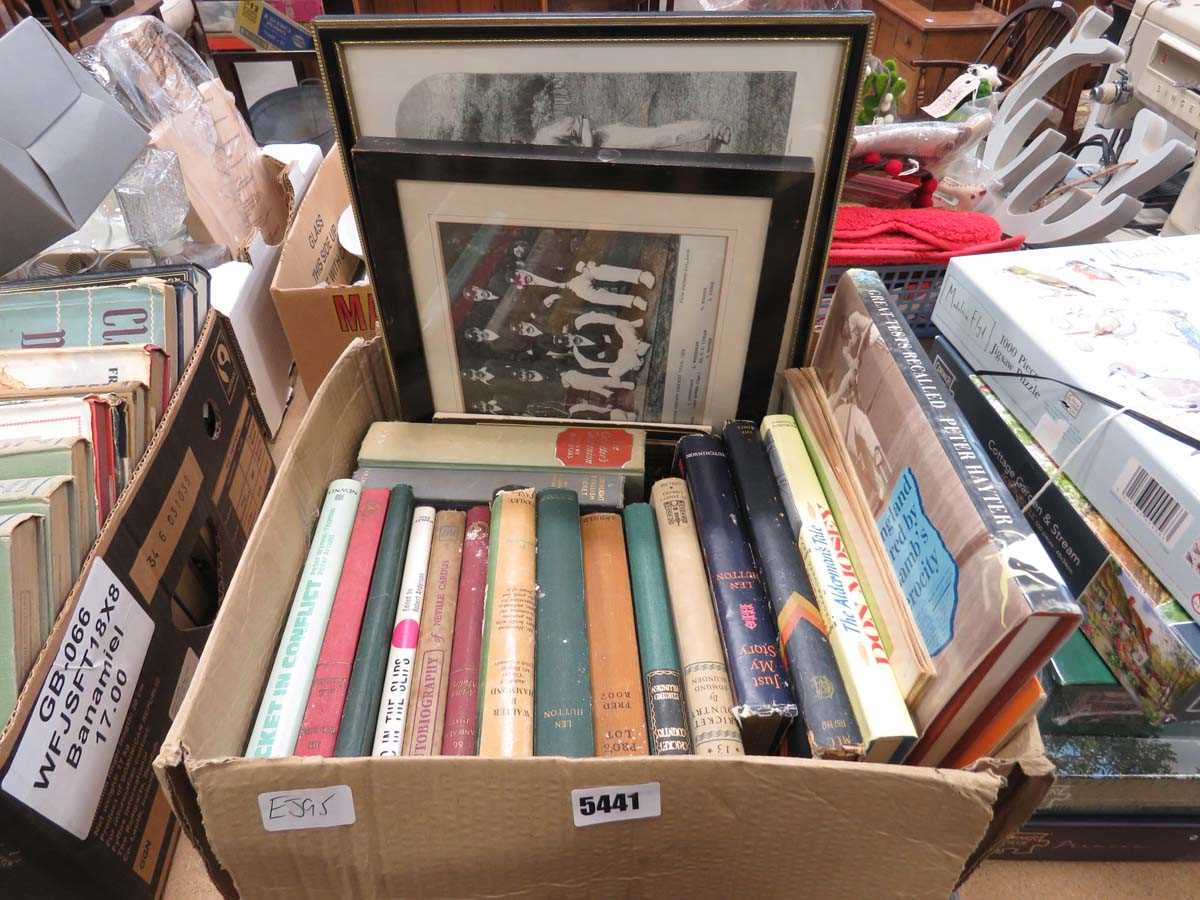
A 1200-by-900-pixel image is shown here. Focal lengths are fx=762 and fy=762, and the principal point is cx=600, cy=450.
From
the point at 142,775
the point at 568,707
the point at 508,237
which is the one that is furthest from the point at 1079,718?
the point at 142,775

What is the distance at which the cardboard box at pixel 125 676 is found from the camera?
0.67 meters

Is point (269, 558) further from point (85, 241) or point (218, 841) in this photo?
point (85, 241)

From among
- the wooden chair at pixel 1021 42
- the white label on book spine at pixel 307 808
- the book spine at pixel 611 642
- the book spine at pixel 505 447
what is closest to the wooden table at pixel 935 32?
the wooden chair at pixel 1021 42

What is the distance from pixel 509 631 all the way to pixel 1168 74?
1.30 metres

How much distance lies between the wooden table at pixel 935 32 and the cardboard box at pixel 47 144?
2.09m

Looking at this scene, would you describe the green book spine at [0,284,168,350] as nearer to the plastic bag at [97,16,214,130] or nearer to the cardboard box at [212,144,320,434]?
the cardboard box at [212,144,320,434]

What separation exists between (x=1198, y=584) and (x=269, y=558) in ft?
2.60

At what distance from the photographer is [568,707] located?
65 centimetres

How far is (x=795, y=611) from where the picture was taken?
0.67 meters

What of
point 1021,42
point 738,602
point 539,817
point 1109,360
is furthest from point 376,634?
point 1021,42

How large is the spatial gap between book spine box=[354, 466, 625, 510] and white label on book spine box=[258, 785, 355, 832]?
1.13ft

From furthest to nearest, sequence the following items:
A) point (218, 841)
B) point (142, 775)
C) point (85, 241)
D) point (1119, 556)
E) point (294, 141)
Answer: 1. point (294, 141)
2. point (85, 241)
3. point (142, 775)
4. point (1119, 556)
5. point (218, 841)

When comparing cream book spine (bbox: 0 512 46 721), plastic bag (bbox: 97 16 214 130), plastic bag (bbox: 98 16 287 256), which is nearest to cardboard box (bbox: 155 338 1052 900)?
cream book spine (bbox: 0 512 46 721)

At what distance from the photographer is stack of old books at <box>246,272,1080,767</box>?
580mm
